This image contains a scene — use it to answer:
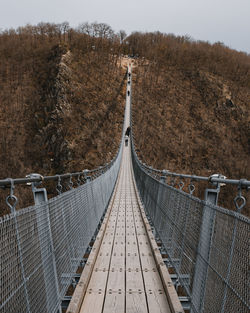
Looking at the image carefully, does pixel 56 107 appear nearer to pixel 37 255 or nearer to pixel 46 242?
pixel 46 242

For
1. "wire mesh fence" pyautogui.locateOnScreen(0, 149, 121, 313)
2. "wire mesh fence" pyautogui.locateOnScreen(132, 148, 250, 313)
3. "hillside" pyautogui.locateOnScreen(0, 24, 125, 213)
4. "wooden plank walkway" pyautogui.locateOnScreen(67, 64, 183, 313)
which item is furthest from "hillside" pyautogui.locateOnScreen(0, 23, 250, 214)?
"wire mesh fence" pyautogui.locateOnScreen(132, 148, 250, 313)

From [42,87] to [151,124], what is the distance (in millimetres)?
20059

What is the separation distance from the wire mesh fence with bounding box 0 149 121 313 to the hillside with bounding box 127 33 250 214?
33415 millimetres

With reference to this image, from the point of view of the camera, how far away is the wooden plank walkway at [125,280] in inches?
116

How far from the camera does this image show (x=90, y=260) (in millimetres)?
4027

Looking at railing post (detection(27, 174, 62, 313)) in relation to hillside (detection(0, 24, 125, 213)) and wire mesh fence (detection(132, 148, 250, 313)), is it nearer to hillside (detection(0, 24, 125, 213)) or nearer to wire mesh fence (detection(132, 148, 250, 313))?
wire mesh fence (detection(132, 148, 250, 313))

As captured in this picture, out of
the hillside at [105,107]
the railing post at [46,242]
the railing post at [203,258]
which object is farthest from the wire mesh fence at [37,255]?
the hillside at [105,107]

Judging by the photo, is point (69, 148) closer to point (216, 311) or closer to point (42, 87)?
point (42, 87)

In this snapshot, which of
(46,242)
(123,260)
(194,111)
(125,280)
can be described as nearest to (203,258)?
(46,242)

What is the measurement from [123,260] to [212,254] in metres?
2.59

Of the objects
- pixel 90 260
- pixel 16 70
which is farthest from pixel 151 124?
pixel 90 260

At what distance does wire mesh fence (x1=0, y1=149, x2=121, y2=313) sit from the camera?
1.56 m

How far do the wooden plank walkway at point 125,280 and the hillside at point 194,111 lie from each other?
3113 cm

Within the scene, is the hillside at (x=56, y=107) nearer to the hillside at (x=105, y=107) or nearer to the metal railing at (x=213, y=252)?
the hillside at (x=105, y=107)
